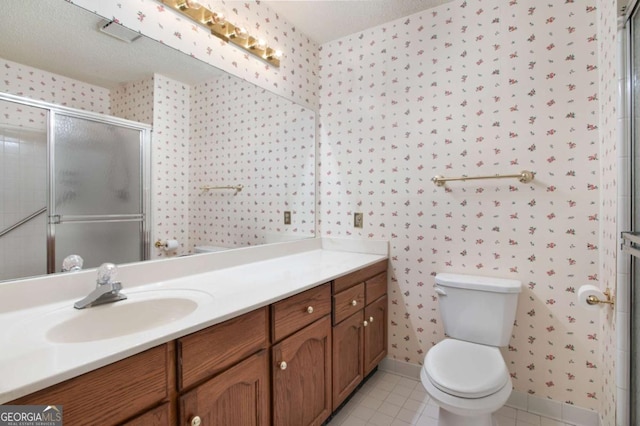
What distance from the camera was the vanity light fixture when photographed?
146 cm

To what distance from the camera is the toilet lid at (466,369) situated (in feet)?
4.16

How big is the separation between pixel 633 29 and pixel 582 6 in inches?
24.7

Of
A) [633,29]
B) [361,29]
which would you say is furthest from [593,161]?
[361,29]

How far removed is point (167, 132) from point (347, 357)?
1.46m

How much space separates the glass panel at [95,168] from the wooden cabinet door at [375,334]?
54.4 inches

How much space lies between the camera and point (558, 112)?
1649 millimetres

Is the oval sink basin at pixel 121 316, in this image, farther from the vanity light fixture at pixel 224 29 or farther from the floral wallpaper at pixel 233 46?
the vanity light fixture at pixel 224 29

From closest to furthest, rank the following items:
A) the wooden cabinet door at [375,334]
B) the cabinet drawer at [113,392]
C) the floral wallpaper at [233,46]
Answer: the cabinet drawer at [113,392]
the floral wallpaper at [233,46]
the wooden cabinet door at [375,334]

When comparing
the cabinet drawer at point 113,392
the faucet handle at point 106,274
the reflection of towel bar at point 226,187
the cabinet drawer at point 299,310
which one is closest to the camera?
the cabinet drawer at point 113,392

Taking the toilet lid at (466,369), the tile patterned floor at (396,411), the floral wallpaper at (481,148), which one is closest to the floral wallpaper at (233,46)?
the floral wallpaper at (481,148)

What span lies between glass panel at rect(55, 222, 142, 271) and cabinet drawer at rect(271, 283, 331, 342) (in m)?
0.65

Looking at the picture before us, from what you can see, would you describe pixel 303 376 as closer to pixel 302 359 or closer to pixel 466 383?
pixel 302 359

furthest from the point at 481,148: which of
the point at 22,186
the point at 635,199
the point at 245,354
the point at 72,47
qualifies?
the point at 22,186

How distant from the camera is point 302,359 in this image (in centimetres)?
136
